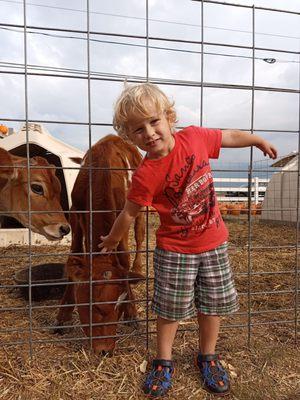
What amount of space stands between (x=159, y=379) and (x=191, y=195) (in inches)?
45.6

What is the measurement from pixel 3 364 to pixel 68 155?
574 cm

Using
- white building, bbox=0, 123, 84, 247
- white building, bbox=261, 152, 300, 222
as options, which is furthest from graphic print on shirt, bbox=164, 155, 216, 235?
white building, bbox=261, 152, 300, 222

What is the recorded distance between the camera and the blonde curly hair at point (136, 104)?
212 centimetres

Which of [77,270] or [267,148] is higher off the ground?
[267,148]

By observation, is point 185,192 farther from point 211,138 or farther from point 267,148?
point 267,148

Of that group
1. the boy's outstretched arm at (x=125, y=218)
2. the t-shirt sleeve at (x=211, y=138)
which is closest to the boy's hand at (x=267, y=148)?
the t-shirt sleeve at (x=211, y=138)

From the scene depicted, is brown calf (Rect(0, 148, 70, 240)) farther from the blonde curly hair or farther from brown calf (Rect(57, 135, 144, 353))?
the blonde curly hair

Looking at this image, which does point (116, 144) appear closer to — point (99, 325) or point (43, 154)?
point (99, 325)

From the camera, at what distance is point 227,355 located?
112 inches

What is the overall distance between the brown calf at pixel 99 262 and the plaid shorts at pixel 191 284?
489mm

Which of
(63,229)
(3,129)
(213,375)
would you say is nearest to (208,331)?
(213,375)

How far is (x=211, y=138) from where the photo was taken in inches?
96.6

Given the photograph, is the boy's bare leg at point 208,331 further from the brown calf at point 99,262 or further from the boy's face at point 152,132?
the boy's face at point 152,132

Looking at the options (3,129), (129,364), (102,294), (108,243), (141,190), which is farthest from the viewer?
(3,129)
